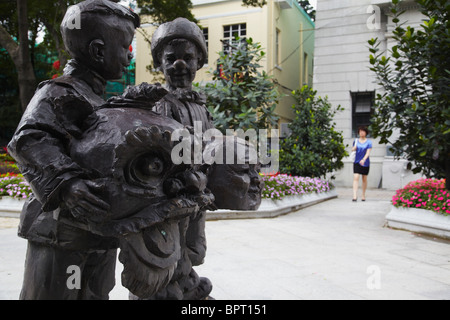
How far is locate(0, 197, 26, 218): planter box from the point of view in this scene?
6.97 metres

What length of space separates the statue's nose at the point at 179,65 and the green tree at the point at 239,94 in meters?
4.09

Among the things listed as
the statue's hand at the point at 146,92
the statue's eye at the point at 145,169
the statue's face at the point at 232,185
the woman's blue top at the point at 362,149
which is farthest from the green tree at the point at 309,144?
the statue's eye at the point at 145,169

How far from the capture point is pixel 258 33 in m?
15.9

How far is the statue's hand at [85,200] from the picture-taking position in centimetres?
126

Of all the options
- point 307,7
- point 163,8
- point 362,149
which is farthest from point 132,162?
point 307,7

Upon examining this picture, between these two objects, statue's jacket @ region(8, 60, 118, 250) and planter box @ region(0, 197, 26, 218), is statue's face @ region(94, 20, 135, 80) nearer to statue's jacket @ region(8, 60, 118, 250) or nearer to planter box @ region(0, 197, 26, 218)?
statue's jacket @ region(8, 60, 118, 250)

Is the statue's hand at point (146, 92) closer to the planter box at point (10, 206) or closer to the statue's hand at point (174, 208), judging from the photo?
the statue's hand at point (174, 208)

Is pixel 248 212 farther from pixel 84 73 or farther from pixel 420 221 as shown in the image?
pixel 84 73

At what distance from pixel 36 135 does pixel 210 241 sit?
12.7 ft

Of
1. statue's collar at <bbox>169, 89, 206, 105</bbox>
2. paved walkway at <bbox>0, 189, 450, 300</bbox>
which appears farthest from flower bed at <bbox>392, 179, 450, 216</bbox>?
statue's collar at <bbox>169, 89, 206, 105</bbox>

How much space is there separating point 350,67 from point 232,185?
13.5 meters

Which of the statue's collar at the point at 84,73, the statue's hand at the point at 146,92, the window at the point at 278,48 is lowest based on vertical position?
the statue's hand at the point at 146,92

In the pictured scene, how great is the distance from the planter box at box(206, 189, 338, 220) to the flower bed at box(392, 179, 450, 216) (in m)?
2.05
